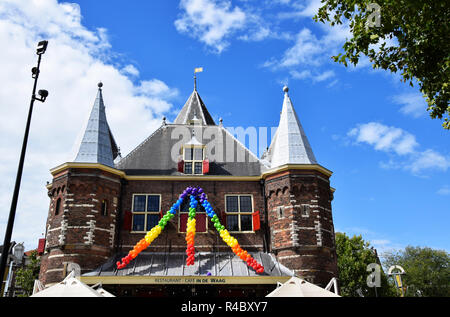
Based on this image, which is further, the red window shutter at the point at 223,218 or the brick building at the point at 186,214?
the red window shutter at the point at 223,218

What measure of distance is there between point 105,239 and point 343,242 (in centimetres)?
2613

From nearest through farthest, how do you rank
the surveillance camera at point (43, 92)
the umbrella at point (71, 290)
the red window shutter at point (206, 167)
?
the surveillance camera at point (43, 92)
the umbrella at point (71, 290)
the red window shutter at point (206, 167)

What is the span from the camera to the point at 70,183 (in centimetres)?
2042

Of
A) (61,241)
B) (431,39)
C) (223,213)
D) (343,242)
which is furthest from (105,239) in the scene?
(343,242)

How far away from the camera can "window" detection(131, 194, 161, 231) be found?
21.4m

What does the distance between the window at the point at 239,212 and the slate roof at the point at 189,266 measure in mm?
1617

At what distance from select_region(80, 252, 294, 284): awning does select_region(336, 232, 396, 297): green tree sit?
19119 mm

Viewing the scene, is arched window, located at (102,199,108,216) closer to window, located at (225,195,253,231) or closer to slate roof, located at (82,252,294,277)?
slate roof, located at (82,252,294,277)

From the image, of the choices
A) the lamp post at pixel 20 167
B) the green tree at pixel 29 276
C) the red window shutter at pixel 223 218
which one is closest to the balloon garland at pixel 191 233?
the red window shutter at pixel 223 218

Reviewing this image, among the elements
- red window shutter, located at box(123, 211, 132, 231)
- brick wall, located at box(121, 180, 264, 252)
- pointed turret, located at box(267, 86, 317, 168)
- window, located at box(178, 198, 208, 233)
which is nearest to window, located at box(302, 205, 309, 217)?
brick wall, located at box(121, 180, 264, 252)

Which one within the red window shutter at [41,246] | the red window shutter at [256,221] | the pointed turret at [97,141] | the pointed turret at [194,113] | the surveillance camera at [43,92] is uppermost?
the pointed turret at [194,113]

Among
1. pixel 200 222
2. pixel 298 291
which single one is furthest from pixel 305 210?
pixel 298 291

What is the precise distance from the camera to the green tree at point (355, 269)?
119 feet

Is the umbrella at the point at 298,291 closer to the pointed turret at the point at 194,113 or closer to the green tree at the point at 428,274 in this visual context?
the pointed turret at the point at 194,113
